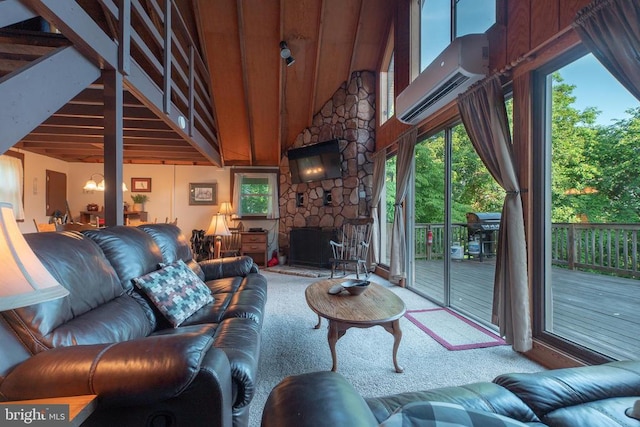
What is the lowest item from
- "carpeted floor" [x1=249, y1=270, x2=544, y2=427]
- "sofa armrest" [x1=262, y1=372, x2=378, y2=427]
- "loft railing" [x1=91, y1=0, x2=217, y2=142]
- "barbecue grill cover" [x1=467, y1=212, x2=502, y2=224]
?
"carpeted floor" [x1=249, y1=270, x2=544, y2=427]

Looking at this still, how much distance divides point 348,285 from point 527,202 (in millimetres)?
1513

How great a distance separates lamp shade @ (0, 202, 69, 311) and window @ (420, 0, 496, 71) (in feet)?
11.2

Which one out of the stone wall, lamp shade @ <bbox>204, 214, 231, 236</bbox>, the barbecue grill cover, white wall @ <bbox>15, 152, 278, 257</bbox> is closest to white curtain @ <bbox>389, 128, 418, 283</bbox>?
the stone wall

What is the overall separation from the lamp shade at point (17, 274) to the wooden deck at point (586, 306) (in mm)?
2854

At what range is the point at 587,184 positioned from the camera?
224 centimetres

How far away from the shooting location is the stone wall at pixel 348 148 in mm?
5469

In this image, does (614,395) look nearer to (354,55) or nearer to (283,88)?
(354,55)

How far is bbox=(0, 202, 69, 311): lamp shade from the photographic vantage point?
754 mm

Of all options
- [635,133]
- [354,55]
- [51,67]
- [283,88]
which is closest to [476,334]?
[635,133]

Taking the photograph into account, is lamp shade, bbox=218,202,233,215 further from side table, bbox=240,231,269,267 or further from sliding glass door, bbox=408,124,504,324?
sliding glass door, bbox=408,124,504,324

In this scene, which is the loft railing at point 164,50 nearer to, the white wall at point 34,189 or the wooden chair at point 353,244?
the white wall at point 34,189

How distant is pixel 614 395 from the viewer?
921mm

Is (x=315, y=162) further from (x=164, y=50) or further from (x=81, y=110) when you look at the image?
(x=81, y=110)

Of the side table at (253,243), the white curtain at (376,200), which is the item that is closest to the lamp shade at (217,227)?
the side table at (253,243)
